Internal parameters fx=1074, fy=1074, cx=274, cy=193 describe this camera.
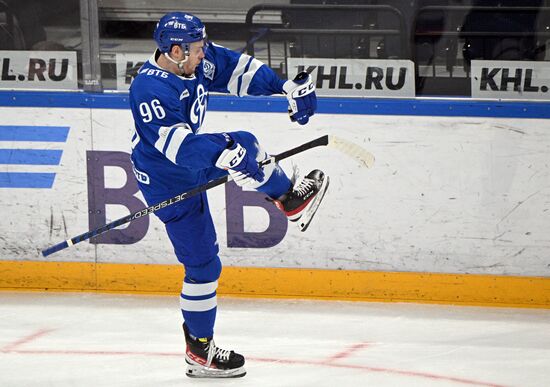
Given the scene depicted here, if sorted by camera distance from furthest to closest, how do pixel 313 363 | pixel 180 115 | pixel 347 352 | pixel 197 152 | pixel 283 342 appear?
pixel 283 342 < pixel 347 352 < pixel 313 363 < pixel 180 115 < pixel 197 152

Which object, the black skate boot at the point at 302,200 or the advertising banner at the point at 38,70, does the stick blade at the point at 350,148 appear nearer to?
the black skate boot at the point at 302,200

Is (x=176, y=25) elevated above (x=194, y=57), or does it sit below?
above

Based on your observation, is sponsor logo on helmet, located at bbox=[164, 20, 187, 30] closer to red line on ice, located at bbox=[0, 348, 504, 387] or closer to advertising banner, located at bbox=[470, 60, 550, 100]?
red line on ice, located at bbox=[0, 348, 504, 387]

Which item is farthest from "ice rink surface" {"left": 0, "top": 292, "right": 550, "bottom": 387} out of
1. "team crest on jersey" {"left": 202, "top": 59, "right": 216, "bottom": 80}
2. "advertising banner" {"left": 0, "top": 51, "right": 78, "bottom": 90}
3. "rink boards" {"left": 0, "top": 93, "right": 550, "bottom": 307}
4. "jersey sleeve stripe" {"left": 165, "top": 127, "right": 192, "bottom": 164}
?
"team crest on jersey" {"left": 202, "top": 59, "right": 216, "bottom": 80}

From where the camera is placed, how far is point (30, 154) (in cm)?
508

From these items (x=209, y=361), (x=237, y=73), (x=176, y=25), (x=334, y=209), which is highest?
(x=176, y=25)

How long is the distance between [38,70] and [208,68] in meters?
1.58

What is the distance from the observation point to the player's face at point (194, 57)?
3.60m

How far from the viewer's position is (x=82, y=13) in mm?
5016

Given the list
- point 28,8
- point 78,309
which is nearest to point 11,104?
point 28,8

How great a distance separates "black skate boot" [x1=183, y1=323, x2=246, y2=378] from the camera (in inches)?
154

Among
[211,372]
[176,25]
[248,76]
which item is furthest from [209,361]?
[176,25]

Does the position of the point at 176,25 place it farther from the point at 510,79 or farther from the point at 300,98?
the point at 510,79

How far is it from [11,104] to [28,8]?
46cm
